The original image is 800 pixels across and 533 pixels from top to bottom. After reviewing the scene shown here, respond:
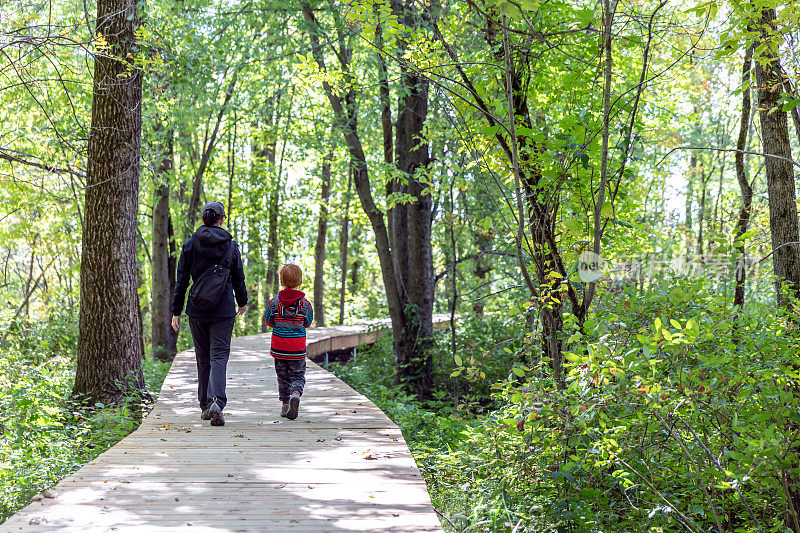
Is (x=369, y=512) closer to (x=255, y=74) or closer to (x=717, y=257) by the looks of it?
(x=717, y=257)

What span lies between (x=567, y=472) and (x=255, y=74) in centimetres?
1497

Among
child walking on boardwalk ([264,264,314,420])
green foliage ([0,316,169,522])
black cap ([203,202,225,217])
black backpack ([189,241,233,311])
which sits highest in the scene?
black cap ([203,202,225,217])

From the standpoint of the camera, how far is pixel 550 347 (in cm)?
530

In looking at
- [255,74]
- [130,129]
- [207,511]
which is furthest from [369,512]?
[255,74]

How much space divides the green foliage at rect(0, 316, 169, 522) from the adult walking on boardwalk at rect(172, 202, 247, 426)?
1433mm

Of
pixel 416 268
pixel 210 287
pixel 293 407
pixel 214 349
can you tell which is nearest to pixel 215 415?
pixel 214 349

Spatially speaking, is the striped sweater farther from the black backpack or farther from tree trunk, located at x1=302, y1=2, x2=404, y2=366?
tree trunk, located at x1=302, y1=2, x2=404, y2=366

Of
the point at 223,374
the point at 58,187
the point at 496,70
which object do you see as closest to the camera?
the point at 496,70

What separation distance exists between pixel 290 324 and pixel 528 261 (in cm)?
681

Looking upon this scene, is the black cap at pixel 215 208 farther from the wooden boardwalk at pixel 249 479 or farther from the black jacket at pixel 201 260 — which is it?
the wooden boardwalk at pixel 249 479

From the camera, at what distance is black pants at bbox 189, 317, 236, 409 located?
6199 millimetres

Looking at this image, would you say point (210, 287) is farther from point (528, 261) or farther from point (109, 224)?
point (528, 261)

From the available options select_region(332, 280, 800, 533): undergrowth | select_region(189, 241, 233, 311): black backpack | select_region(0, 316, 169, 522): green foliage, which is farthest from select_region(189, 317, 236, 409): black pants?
select_region(332, 280, 800, 533): undergrowth

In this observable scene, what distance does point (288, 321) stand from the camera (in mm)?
6434
